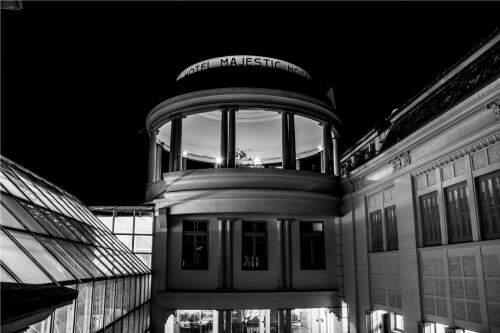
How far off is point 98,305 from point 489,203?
12.5 m

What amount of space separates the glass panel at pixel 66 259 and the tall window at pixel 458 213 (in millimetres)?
12348

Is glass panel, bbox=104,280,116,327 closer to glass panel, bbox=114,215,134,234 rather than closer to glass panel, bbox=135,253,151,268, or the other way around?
glass panel, bbox=135,253,151,268

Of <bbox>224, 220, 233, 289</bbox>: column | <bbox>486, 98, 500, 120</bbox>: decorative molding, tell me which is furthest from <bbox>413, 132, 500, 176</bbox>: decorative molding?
<bbox>224, 220, 233, 289</bbox>: column

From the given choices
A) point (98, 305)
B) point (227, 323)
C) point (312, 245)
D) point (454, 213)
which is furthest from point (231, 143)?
point (98, 305)

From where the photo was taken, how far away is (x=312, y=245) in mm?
27922

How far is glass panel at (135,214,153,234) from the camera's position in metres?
28.2

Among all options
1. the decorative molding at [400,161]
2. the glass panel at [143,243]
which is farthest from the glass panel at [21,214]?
the glass panel at [143,243]

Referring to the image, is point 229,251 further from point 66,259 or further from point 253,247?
point 66,259

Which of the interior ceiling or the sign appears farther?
the interior ceiling

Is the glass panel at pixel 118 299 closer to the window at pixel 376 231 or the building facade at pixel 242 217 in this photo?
the building facade at pixel 242 217

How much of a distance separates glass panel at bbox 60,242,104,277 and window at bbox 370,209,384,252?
13.8 metres

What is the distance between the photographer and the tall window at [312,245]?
91.1 feet

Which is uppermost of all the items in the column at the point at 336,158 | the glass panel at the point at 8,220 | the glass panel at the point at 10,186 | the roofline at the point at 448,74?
the roofline at the point at 448,74

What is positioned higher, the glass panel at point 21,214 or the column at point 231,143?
the column at point 231,143
